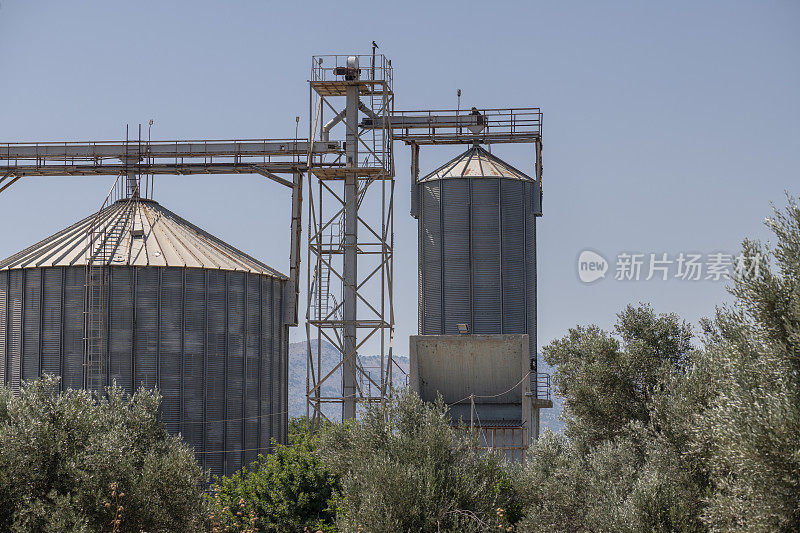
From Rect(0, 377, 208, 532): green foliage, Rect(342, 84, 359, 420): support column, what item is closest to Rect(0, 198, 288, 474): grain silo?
Rect(342, 84, 359, 420): support column

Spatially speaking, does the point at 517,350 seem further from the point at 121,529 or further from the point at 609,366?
the point at 121,529

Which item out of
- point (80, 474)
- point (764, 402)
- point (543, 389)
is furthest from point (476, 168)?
point (764, 402)

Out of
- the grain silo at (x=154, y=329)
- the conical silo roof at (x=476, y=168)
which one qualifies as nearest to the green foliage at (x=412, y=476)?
the grain silo at (x=154, y=329)

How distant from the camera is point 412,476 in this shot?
75.4ft

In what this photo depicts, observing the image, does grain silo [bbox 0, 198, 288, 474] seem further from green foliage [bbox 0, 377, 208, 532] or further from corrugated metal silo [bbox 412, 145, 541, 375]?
green foliage [bbox 0, 377, 208, 532]

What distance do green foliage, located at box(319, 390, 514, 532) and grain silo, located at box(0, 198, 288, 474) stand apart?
42.1 ft

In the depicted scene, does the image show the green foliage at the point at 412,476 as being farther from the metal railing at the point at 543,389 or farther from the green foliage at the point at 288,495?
the metal railing at the point at 543,389

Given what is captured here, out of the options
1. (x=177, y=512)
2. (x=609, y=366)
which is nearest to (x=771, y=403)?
(x=609, y=366)

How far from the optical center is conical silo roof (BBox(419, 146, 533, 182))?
4691cm

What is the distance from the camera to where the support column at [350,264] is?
4397cm

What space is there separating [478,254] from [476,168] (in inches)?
185

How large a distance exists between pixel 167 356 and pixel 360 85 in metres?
16.9

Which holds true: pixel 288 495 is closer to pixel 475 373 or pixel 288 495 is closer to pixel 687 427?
pixel 475 373

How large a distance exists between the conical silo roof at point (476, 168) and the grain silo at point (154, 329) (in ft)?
38.6
